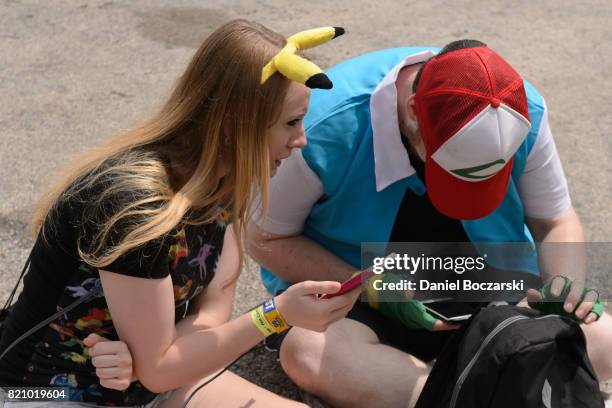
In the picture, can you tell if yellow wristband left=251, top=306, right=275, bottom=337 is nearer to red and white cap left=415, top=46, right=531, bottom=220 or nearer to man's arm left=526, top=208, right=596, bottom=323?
red and white cap left=415, top=46, right=531, bottom=220

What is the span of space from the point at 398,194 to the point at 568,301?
1.72 ft

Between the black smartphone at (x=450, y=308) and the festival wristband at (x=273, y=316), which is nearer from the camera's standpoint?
the festival wristband at (x=273, y=316)

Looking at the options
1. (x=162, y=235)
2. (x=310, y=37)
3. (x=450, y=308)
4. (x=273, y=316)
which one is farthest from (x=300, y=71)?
(x=450, y=308)

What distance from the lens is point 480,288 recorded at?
2477 mm

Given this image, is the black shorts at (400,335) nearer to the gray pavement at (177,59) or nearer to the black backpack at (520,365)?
the black backpack at (520,365)

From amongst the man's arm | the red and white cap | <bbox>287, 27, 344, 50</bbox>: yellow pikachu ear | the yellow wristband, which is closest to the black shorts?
the man's arm

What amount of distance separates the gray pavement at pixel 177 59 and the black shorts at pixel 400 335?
1.75 feet

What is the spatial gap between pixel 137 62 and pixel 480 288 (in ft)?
7.86

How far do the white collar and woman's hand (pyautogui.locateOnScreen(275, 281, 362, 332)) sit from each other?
1.47ft

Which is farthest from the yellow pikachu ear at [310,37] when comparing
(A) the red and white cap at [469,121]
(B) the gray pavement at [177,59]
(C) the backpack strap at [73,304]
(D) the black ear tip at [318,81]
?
(B) the gray pavement at [177,59]

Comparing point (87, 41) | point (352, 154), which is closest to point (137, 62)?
point (87, 41)

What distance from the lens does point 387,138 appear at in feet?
7.20

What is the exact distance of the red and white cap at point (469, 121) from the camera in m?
1.97

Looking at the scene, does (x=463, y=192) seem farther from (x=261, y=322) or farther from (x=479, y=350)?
(x=261, y=322)
